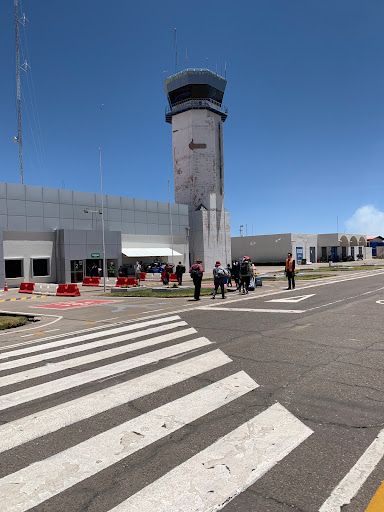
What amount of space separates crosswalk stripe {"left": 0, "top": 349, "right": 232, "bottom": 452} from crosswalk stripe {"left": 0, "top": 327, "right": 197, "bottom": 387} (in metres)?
1.57

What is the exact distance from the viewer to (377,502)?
2684mm

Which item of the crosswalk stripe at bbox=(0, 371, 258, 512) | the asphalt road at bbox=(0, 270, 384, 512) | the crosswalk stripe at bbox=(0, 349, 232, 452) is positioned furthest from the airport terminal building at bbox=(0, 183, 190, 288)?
the crosswalk stripe at bbox=(0, 371, 258, 512)

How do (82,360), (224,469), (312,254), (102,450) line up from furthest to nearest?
1. (312,254)
2. (82,360)
3. (102,450)
4. (224,469)

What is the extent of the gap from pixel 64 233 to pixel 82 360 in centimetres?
2728

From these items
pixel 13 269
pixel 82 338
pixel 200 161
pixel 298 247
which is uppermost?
pixel 200 161

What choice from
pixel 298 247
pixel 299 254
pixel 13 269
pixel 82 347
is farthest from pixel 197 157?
pixel 82 347

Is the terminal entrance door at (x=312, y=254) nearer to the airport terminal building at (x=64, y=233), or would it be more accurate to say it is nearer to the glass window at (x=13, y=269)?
the airport terminal building at (x=64, y=233)

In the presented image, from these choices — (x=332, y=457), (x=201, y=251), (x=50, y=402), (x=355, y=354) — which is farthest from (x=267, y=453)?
(x=201, y=251)

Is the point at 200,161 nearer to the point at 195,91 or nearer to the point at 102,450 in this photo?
the point at 195,91

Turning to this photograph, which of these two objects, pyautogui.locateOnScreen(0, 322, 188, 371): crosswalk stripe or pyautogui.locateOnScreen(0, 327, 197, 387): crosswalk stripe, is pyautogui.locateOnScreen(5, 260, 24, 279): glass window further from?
pyautogui.locateOnScreen(0, 327, 197, 387): crosswalk stripe

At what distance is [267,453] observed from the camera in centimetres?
337

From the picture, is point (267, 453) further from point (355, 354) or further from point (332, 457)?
point (355, 354)

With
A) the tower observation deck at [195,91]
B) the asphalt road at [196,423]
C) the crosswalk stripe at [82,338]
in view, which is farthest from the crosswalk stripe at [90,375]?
the tower observation deck at [195,91]

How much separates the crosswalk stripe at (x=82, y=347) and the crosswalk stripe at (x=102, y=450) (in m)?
3.70
